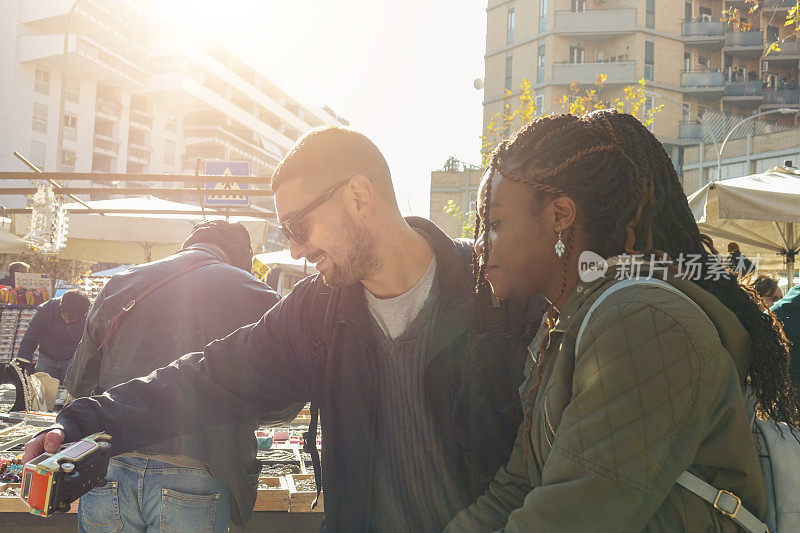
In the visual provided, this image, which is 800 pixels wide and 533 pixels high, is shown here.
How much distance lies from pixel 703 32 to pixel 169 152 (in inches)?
1837

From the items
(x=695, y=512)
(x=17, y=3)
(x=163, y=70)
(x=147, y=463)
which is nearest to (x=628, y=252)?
(x=695, y=512)

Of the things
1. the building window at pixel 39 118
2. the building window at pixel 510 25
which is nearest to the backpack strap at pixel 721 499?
the building window at pixel 510 25

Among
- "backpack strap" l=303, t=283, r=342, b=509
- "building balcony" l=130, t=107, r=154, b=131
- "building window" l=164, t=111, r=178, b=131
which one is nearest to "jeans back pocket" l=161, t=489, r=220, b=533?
"backpack strap" l=303, t=283, r=342, b=509

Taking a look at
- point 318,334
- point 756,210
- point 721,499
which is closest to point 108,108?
point 756,210

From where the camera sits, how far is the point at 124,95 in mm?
56875

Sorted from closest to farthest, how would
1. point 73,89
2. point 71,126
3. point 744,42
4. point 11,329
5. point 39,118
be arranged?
point 11,329 < point 744,42 < point 39,118 < point 71,126 < point 73,89

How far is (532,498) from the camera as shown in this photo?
4.17 ft

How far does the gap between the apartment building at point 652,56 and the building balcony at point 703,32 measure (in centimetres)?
6

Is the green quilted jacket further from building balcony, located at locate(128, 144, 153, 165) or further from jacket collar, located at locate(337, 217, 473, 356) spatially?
building balcony, located at locate(128, 144, 153, 165)

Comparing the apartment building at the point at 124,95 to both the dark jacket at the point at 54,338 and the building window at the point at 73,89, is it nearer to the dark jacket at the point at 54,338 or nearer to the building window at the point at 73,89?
the building window at the point at 73,89

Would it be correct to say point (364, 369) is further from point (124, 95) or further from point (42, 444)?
point (124, 95)

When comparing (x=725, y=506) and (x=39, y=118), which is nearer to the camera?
(x=725, y=506)

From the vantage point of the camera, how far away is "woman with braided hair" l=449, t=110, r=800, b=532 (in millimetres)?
1173

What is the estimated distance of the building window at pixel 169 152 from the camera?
208ft
